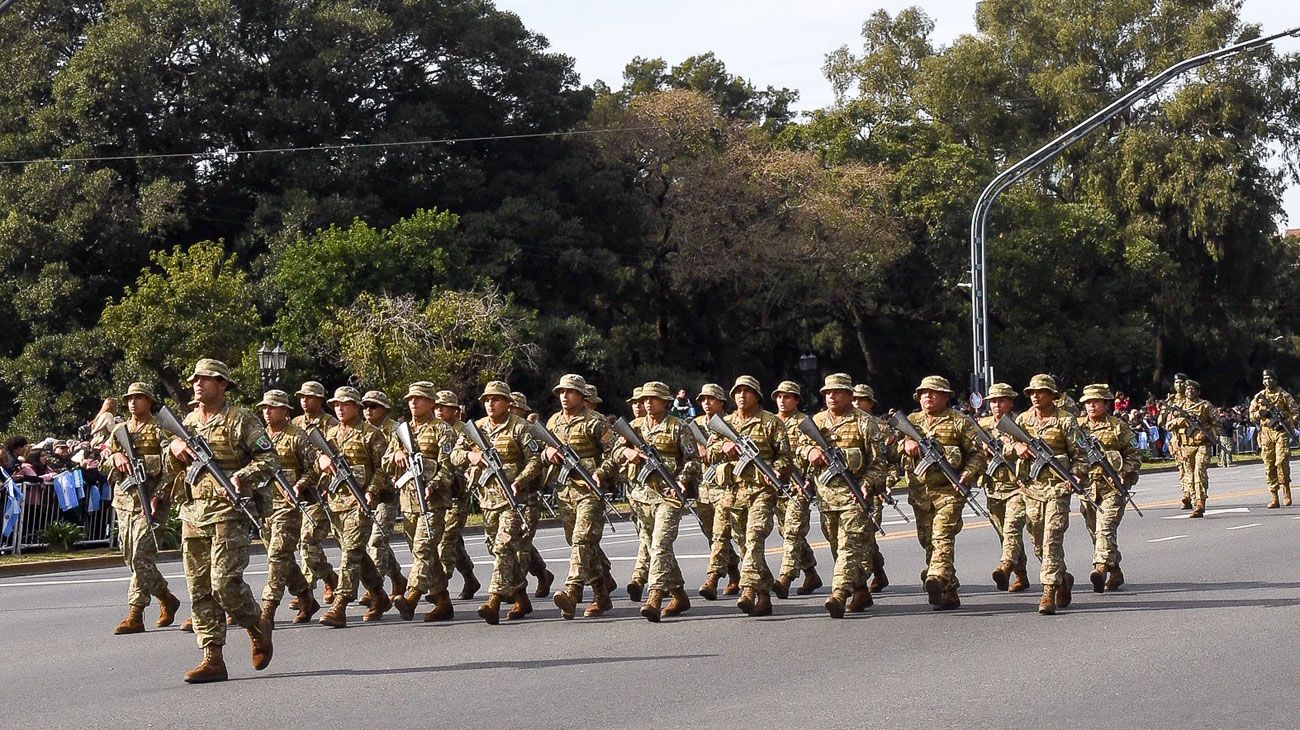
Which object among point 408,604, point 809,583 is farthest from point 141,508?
point 809,583

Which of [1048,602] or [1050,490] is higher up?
[1050,490]

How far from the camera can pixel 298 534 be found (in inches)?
481

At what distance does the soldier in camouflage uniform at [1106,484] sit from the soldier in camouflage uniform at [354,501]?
5619 mm

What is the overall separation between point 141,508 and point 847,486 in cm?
512

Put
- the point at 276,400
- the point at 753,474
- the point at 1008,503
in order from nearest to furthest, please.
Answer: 1. the point at 753,474
2. the point at 276,400
3. the point at 1008,503

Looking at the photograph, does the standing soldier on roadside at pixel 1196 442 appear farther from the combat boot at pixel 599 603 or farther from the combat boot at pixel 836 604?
the combat boot at pixel 599 603

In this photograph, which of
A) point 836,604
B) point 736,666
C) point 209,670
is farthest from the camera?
point 836,604

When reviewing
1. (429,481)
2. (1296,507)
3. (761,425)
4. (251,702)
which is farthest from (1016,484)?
(1296,507)

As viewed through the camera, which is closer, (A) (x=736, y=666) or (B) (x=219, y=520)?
(B) (x=219, y=520)

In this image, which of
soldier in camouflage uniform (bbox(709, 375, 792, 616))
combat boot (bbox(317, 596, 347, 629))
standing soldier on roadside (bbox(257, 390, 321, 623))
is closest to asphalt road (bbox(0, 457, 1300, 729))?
combat boot (bbox(317, 596, 347, 629))

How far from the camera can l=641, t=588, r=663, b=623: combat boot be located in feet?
39.2

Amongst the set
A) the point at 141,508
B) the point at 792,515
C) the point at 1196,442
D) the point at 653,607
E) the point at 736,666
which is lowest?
the point at 736,666

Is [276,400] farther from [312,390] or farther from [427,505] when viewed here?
[427,505]

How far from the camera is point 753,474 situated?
12.7m
